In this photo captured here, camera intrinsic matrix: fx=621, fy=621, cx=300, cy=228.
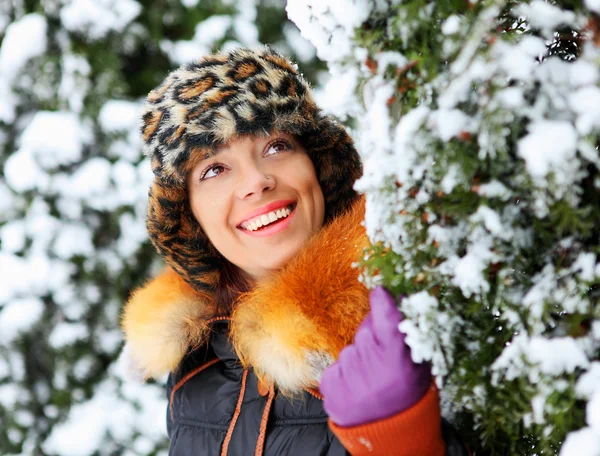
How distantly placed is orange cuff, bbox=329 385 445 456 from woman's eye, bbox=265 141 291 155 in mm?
757

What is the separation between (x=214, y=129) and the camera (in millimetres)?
1553

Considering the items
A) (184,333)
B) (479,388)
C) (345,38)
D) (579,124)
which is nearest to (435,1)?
(345,38)

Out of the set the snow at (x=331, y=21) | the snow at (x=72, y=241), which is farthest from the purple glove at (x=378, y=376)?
the snow at (x=72, y=241)

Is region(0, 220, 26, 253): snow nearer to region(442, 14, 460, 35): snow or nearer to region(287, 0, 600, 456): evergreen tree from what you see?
region(287, 0, 600, 456): evergreen tree

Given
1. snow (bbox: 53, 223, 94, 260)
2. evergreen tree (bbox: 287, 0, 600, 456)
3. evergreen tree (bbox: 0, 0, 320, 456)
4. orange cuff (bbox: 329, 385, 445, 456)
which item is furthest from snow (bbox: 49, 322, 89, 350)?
evergreen tree (bbox: 287, 0, 600, 456)

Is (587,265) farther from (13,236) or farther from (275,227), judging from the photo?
(13,236)

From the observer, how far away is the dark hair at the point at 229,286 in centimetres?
182

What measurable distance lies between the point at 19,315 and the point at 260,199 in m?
1.99

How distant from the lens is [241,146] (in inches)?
61.8

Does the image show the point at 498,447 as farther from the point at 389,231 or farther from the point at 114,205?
the point at 114,205

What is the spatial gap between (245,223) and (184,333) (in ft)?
1.36

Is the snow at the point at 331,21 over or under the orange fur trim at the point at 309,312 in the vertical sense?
over

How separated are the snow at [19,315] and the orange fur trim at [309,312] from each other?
192 centimetres

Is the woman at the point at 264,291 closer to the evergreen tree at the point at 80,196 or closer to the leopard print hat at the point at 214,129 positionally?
the leopard print hat at the point at 214,129
